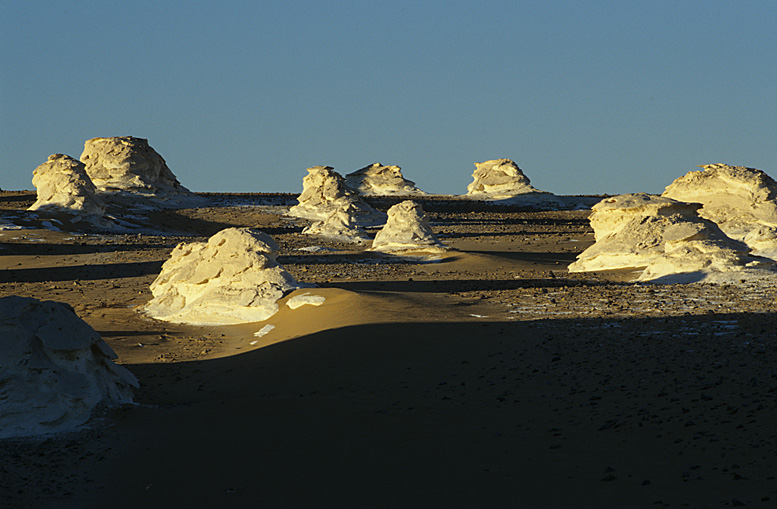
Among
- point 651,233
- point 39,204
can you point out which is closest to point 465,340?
point 651,233

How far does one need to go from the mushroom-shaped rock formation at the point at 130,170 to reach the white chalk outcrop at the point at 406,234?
20228 mm

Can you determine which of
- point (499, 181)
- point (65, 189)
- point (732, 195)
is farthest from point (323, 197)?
point (732, 195)

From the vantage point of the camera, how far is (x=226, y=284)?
16.9 m

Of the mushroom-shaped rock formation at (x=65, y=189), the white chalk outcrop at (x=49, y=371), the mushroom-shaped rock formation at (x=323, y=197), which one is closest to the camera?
the white chalk outcrop at (x=49, y=371)

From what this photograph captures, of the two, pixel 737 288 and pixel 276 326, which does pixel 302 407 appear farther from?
pixel 737 288

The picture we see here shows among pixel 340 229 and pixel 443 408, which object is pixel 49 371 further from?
pixel 340 229

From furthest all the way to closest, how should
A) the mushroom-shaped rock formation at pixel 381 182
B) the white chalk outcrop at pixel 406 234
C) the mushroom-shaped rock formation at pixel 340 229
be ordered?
the mushroom-shaped rock formation at pixel 381 182 < the mushroom-shaped rock formation at pixel 340 229 < the white chalk outcrop at pixel 406 234

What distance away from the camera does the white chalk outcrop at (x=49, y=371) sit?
870 centimetres

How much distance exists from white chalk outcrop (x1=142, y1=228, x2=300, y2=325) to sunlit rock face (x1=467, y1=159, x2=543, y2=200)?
132 ft

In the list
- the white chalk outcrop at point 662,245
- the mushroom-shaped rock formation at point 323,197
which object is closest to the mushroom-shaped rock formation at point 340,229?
the mushroom-shaped rock formation at point 323,197

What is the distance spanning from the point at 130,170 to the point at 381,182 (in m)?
20.7

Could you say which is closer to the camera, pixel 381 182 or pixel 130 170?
pixel 130 170

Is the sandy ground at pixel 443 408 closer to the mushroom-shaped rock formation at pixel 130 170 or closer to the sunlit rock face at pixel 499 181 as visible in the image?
the mushroom-shaped rock formation at pixel 130 170

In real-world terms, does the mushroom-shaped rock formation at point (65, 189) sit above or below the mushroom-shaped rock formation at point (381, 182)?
below
